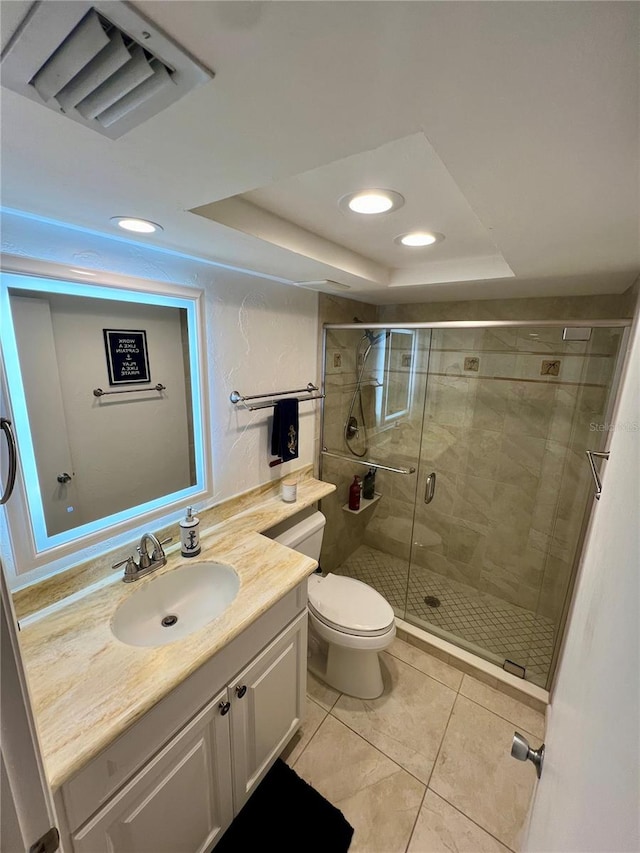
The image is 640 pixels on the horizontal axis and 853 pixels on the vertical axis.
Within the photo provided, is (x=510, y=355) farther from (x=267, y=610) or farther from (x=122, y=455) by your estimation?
(x=122, y=455)

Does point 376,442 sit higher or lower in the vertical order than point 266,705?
higher

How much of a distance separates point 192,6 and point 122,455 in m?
1.27

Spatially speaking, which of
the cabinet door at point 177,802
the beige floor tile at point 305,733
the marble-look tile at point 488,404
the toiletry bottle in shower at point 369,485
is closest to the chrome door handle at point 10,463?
the cabinet door at point 177,802

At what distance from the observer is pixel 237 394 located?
1.61m

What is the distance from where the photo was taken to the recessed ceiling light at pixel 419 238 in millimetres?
1277

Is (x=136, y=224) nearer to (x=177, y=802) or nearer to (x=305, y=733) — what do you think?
(x=177, y=802)

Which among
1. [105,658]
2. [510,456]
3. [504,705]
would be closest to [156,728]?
[105,658]

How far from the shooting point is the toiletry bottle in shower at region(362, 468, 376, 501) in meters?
2.70

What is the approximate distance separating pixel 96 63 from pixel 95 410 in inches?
39.6

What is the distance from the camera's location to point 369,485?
107 inches

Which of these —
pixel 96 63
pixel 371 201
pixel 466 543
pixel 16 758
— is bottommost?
pixel 466 543

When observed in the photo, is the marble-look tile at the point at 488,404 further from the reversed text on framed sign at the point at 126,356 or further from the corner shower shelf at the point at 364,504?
the reversed text on framed sign at the point at 126,356

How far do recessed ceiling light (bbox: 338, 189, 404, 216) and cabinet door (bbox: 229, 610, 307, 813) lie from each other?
1533 mm

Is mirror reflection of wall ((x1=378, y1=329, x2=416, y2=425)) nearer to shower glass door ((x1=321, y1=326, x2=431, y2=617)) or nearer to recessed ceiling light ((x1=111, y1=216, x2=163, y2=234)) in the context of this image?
shower glass door ((x1=321, y1=326, x2=431, y2=617))
